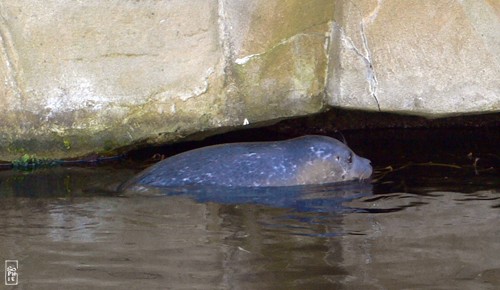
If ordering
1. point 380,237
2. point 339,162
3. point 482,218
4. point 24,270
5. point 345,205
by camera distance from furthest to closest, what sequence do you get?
point 339,162, point 345,205, point 482,218, point 380,237, point 24,270

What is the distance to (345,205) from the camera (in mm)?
5750

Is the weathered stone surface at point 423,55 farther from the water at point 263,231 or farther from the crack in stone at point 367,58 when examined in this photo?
the water at point 263,231

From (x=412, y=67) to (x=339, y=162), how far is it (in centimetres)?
87

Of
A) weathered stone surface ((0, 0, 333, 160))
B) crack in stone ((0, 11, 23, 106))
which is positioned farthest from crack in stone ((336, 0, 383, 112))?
crack in stone ((0, 11, 23, 106))

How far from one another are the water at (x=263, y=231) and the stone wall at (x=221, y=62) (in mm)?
434

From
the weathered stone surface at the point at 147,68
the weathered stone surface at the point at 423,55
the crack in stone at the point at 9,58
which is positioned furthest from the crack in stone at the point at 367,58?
the crack in stone at the point at 9,58

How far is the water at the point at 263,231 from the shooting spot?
170 inches

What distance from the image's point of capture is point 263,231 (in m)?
5.10

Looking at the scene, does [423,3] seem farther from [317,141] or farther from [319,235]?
[319,235]

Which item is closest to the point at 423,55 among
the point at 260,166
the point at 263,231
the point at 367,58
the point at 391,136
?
the point at 367,58

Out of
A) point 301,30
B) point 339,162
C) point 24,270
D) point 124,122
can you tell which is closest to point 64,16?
point 124,122

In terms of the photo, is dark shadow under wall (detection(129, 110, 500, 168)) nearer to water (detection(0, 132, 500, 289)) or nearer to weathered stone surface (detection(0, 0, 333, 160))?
water (detection(0, 132, 500, 289))

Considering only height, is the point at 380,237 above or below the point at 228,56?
below

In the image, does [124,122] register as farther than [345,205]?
Yes
